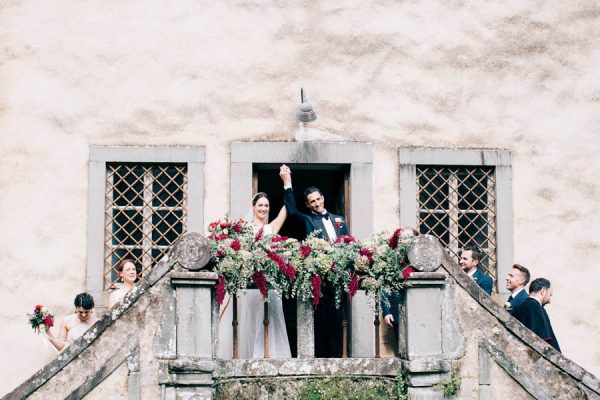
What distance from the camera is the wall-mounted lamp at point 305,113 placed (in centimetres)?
1112

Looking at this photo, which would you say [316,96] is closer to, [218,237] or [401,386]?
[218,237]

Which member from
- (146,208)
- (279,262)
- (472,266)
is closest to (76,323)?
(146,208)

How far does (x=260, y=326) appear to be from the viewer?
9820 millimetres

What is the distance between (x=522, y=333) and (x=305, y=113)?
3.49 m

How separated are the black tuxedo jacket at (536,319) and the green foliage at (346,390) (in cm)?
146

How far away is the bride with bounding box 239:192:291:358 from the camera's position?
963cm

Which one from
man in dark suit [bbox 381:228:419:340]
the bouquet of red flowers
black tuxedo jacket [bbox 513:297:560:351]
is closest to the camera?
black tuxedo jacket [bbox 513:297:560:351]

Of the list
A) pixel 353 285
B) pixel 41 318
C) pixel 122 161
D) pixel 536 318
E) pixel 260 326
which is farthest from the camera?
pixel 122 161

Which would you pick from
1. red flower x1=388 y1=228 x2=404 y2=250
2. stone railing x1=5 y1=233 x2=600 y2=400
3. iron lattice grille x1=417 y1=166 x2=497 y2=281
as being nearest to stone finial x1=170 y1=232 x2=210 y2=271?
stone railing x1=5 y1=233 x2=600 y2=400

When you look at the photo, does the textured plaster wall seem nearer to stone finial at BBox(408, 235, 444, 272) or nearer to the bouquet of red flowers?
the bouquet of red flowers

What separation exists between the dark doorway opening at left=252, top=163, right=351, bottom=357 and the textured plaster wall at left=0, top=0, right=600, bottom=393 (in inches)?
14.0

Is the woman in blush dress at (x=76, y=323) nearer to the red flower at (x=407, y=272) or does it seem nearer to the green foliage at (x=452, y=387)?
the red flower at (x=407, y=272)

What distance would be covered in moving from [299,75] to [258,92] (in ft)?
1.52

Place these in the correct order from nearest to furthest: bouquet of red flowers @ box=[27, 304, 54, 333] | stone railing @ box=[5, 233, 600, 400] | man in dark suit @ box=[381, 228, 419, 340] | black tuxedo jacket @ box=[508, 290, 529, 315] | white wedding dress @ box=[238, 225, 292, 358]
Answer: stone railing @ box=[5, 233, 600, 400] < white wedding dress @ box=[238, 225, 292, 358] < man in dark suit @ box=[381, 228, 419, 340] < black tuxedo jacket @ box=[508, 290, 529, 315] < bouquet of red flowers @ box=[27, 304, 54, 333]
